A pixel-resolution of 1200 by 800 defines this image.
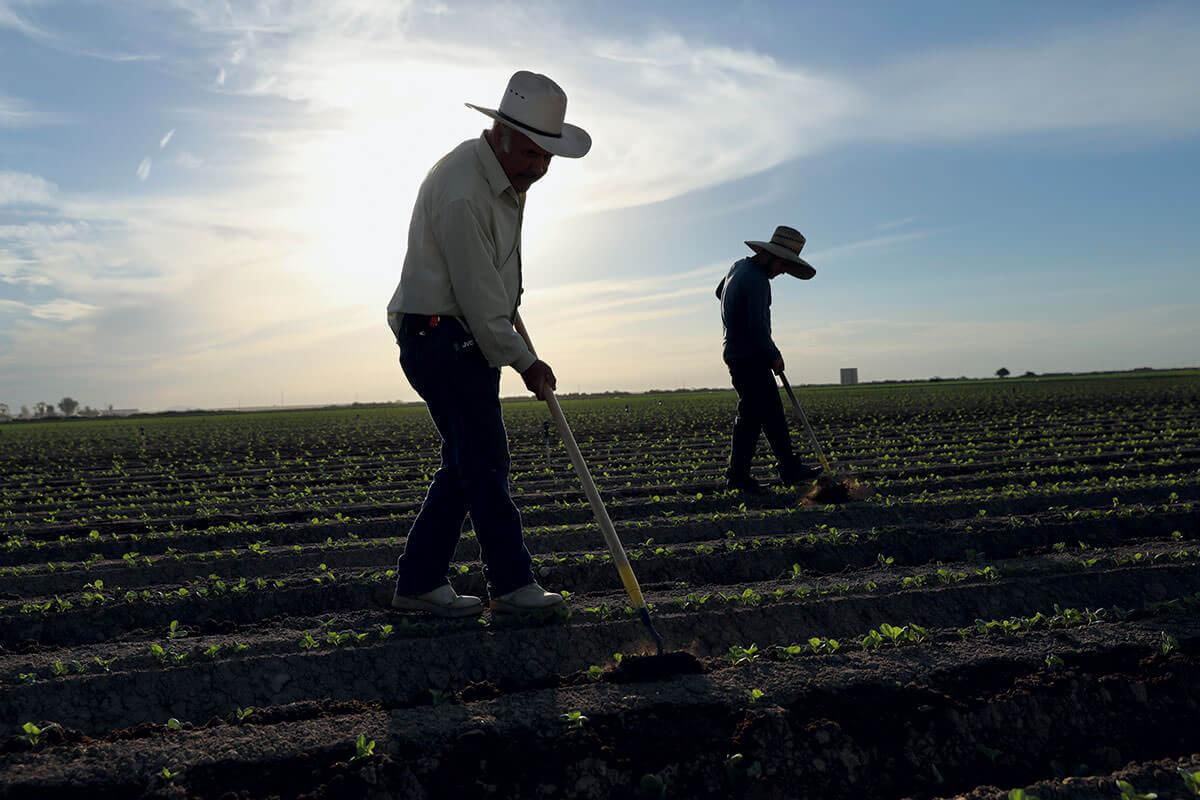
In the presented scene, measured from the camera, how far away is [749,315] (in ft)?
23.6

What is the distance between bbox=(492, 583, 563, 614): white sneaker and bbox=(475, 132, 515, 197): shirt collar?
187cm

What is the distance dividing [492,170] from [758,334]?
4186mm

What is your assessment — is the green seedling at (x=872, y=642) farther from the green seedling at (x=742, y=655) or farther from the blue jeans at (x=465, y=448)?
the blue jeans at (x=465, y=448)

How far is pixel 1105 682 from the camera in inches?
116

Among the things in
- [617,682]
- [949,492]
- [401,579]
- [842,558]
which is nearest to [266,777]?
[617,682]

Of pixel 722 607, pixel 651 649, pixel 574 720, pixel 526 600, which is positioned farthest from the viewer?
pixel 722 607

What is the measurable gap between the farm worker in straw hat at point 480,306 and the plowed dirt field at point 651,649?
0.55 metres

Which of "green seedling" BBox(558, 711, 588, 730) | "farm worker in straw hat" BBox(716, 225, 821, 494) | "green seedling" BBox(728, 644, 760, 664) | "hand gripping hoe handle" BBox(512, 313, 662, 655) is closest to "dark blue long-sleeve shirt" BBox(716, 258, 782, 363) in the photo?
"farm worker in straw hat" BBox(716, 225, 821, 494)

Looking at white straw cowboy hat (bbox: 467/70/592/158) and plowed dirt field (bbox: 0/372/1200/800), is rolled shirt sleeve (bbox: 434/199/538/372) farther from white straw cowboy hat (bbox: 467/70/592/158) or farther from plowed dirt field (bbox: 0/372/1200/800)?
plowed dirt field (bbox: 0/372/1200/800)

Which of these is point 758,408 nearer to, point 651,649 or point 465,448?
point 651,649

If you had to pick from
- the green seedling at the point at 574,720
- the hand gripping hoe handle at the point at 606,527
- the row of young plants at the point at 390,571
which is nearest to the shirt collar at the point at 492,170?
the hand gripping hoe handle at the point at 606,527

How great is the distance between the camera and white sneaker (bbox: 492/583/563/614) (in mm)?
3764

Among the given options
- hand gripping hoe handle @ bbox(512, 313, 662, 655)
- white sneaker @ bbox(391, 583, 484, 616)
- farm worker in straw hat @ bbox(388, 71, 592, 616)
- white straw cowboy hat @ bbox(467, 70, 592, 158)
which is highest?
white straw cowboy hat @ bbox(467, 70, 592, 158)

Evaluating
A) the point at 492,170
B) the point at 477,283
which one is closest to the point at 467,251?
the point at 477,283
